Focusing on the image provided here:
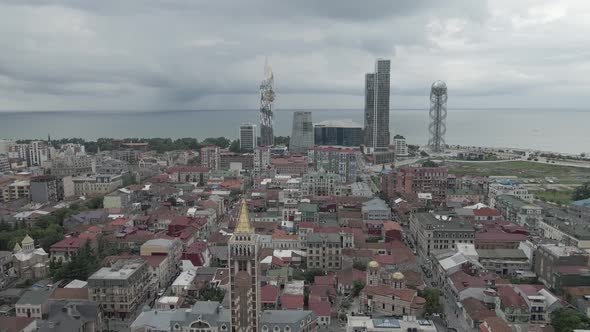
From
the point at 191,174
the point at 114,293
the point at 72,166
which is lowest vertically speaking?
the point at 114,293

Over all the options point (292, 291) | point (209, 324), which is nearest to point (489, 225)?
point (292, 291)

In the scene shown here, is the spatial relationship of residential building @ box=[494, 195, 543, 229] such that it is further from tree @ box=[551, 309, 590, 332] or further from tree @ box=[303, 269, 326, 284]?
tree @ box=[303, 269, 326, 284]

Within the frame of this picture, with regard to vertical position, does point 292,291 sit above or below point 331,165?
below

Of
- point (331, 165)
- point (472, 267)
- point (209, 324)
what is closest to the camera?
point (209, 324)

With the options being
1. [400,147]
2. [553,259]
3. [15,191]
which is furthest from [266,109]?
[553,259]

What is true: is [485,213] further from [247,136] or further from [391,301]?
[247,136]

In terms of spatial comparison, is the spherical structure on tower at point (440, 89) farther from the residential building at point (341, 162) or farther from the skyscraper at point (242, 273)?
the skyscraper at point (242, 273)

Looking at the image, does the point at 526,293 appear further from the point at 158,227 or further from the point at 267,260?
the point at 158,227
